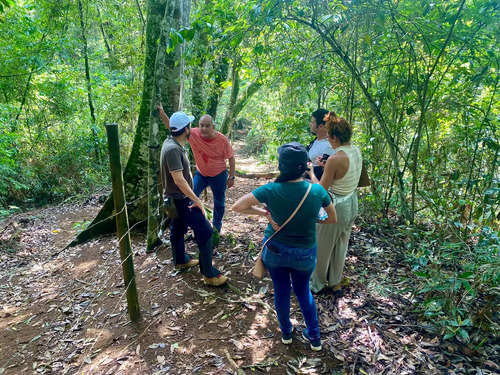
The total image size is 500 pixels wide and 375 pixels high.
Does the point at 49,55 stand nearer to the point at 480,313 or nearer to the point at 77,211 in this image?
the point at 77,211

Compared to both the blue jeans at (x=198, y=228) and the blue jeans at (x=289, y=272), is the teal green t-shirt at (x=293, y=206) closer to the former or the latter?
the blue jeans at (x=289, y=272)

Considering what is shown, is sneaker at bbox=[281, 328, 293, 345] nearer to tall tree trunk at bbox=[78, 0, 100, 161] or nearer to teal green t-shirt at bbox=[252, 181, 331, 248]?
teal green t-shirt at bbox=[252, 181, 331, 248]

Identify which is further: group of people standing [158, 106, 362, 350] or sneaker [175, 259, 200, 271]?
sneaker [175, 259, 200, 271]

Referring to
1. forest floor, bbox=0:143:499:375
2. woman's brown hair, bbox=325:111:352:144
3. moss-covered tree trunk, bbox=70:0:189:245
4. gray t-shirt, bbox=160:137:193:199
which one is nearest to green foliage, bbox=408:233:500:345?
forest floor, bbox=0:143:499:375

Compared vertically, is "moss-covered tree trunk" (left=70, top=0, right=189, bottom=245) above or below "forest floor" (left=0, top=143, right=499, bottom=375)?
above

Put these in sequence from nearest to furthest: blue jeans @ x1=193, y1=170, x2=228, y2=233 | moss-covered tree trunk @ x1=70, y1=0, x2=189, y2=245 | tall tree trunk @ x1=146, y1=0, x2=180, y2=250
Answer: tall tree trunk @ x1=146, y1=0, x2=180, y2=250
blue jeans @ x1=193, y1=170, x2=228, y2=233
moss-covered tree trunk @ x1=70, y1=0, x2=189, y2=245

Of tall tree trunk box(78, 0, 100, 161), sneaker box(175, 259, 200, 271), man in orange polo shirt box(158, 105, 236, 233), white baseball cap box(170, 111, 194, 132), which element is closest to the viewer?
white baseball cap box(170, 111, 194, 132)

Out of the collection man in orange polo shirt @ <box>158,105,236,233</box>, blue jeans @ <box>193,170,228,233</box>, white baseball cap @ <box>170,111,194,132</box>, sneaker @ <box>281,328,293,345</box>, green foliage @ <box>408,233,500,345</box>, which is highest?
white baseball cap @ <box>170,111,194,132</box>

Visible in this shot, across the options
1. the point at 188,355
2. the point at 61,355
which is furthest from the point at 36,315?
the point at 188,355

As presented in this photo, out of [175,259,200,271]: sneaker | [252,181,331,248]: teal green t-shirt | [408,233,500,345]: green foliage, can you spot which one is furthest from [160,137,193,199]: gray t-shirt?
[408,233,500,345]: green foliage

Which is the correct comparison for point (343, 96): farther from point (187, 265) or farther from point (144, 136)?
point (187, 265)

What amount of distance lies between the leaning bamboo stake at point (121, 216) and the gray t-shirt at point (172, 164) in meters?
0.57

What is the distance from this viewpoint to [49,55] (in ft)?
31.0

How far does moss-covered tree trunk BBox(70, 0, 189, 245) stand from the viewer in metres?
4.68
